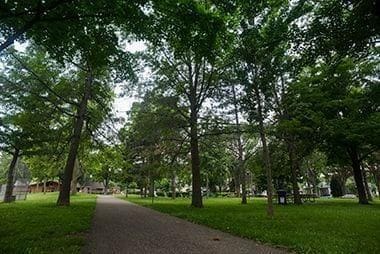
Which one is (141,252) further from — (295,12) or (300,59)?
(295,12)

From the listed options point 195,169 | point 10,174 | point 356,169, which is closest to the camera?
point 195,169

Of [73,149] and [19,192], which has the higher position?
[73,149]

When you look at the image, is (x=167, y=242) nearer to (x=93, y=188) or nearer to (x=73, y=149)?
(x=73, y=149)

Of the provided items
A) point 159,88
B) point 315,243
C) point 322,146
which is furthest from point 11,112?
point 322,146

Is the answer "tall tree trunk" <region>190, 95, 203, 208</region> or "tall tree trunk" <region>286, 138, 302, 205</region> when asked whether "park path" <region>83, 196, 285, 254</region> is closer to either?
"tall tree trunk" <region>190, 95, 203, 208</region>

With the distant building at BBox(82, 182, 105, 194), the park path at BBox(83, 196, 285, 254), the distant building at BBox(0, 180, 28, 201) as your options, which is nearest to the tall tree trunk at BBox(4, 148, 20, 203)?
the distant building at BBox(0, 180, 28, 201)

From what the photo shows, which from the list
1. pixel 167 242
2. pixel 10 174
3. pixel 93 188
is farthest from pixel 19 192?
pixel 93 188

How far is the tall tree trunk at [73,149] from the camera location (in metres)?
19.8

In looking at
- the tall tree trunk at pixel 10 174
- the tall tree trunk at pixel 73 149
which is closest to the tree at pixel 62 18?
the tall tree trunk at pixel 73 149

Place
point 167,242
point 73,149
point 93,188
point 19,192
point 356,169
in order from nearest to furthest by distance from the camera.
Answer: point 167,242
point 73,149
point 356,169
point 19,192
point 93,188

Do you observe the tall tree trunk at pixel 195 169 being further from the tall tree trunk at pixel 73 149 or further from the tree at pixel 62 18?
the tree at pixel 62 18

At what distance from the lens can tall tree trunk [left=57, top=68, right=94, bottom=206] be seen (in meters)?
19.8

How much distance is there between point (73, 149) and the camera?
2002 cm

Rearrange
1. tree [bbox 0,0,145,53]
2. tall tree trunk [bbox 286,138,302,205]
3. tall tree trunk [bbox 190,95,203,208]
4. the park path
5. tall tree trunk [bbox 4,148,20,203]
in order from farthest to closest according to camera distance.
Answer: tall tree trunk [bbox 4,148,20,203] → tall tree trunk [bbox 286,138,302,205] → tall tree trunk [bbox 190,95,203,208] → tree [bbox 0,0,145,53] → the park path
